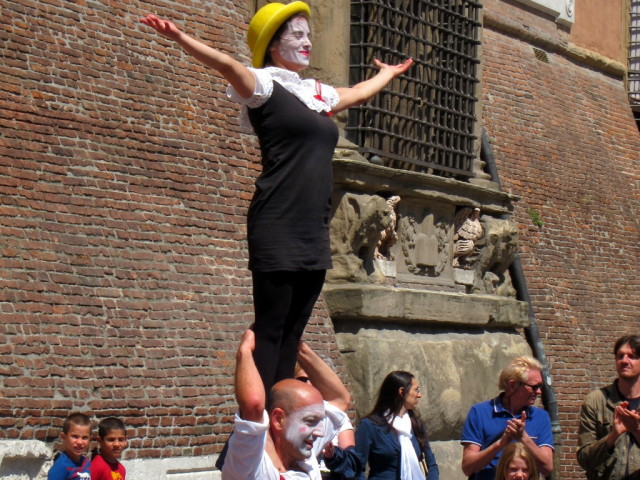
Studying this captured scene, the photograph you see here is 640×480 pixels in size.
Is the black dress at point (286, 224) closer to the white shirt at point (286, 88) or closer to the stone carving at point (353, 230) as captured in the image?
the white shirt at point (286, 88)

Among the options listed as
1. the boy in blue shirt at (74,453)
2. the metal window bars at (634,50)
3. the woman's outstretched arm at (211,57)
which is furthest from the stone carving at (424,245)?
the metal window bars at (634,50)

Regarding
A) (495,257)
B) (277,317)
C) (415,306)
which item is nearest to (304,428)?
(277,317)

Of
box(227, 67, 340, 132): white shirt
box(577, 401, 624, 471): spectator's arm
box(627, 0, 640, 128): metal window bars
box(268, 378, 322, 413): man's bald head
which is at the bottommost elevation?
box(577, 401, 624, 471): spectator's arm

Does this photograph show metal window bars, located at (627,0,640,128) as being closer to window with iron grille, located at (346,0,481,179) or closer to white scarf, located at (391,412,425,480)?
window with iron grille, located at (346,0,481,179)

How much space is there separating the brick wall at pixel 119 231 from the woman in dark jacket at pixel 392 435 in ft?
7.73

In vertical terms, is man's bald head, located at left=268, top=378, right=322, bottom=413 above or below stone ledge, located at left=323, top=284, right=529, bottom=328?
below

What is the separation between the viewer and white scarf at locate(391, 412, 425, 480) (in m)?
7.58

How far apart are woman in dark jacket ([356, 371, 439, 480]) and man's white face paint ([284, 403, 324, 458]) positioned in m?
3.09

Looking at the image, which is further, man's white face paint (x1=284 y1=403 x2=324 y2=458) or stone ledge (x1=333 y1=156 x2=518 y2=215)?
stone ledge (x1=333 y1=156 x2=518 y2=215)

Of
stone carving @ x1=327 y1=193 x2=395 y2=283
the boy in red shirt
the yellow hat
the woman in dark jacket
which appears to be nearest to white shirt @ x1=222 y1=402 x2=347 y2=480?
the yellow hat

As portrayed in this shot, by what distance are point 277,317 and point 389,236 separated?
726 cm

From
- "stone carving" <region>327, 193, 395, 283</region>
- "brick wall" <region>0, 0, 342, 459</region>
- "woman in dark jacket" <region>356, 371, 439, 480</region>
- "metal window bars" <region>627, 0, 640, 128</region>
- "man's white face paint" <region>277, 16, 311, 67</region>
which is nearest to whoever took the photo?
"man's white face paint" <region>277, 16, 311, 67</region>

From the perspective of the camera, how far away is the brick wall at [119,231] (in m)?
9.07

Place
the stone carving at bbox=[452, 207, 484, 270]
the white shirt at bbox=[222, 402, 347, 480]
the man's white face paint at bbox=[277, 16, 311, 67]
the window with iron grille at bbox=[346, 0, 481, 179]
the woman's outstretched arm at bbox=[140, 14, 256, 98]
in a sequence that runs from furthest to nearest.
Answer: the stone carving at bbox=[452, 207, 484, 270], the window with iron grille at bbox=[346, 0, 481, 179], the man's white face paint at bbox=[277, 16, 311, 67], the woman's outstretched arm at bbox=[140, 14, 256, 98], the white shirt at bbox=[222, 402, 347, 480]
